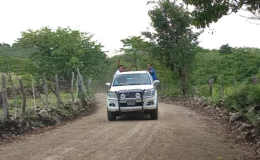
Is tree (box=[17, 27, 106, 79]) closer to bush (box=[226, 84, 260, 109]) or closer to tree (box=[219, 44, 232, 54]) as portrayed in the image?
bush (box=[226, 84, 260, 109])

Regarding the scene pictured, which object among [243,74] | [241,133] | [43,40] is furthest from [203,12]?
[243,74]

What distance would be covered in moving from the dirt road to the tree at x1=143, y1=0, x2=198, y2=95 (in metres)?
14.8

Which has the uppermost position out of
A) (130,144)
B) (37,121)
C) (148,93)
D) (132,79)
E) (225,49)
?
(225,49)

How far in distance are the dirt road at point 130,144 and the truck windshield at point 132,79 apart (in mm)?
3090

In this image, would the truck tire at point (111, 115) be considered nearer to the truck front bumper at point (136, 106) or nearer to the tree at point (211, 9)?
the truck front bumper at point (136, 106)

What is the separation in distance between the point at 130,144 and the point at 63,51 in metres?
21.9

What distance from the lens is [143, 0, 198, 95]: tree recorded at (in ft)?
85.6

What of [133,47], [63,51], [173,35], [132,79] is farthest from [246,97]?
[133,47]

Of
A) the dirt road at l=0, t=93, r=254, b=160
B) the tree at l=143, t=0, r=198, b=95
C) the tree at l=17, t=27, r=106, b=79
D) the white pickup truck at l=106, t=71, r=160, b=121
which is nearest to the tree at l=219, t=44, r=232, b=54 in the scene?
the tree at l=17, t=27, r=106, b=79

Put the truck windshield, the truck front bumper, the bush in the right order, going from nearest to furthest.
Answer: the bush
the truck front bumper
the truck windshield

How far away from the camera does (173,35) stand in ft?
89.0

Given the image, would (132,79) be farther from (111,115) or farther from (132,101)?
(111,115)

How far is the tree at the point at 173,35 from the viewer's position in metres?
26.1

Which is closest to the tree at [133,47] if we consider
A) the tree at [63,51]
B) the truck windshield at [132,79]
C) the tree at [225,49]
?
the tree at [63,51]
